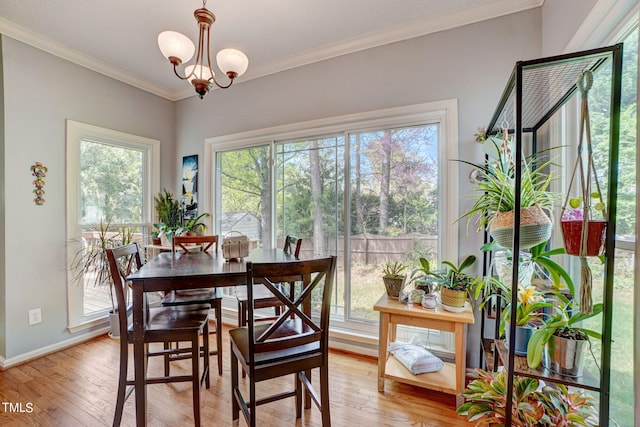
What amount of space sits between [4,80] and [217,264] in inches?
94.0

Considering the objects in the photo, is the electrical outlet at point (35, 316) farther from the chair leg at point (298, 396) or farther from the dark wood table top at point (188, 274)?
the chair leg at point (298, 396)

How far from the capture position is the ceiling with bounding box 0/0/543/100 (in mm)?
2047

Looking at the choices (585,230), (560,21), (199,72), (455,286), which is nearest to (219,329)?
(455,286)

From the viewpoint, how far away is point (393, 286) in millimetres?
2094

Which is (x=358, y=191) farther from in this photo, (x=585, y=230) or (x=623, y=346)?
(x=623, y=346)

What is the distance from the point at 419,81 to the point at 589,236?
1.74 m

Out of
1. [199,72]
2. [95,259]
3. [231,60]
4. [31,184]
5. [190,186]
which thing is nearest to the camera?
[231,60]

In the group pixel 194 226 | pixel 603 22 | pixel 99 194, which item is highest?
pixel 603 22

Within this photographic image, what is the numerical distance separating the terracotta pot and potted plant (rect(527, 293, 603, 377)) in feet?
0.73

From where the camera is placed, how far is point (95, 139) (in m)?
2.91

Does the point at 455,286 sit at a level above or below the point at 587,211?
below

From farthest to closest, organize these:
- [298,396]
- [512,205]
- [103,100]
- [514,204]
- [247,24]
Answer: [103,100]
[247,24]
[298,396]
[512,205]
[514,204]

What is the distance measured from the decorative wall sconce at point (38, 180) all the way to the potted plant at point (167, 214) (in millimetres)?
964

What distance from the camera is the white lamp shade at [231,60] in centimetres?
183
